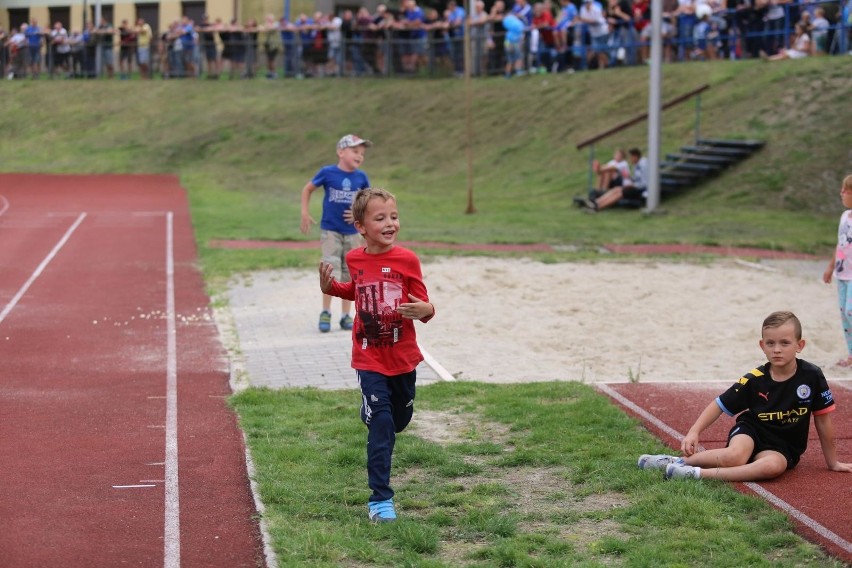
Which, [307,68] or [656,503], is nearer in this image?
[656,503]

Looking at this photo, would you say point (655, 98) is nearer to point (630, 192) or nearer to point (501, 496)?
point (630, 192)

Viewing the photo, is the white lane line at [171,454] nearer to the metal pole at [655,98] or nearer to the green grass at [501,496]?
the green grass at [501,496]

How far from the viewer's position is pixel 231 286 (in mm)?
15789

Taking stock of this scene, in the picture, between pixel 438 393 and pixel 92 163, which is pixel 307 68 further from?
pixel 438 393

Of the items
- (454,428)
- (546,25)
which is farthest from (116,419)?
(546,25)

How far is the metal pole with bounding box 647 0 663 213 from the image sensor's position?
941 inches

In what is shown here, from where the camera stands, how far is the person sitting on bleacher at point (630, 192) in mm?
25328

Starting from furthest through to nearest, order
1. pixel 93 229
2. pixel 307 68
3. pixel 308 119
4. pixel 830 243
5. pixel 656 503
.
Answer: pixel 307 68 → pixel 308 119 → pixel 93 229 → pixel 830 243 → pixel 656 503

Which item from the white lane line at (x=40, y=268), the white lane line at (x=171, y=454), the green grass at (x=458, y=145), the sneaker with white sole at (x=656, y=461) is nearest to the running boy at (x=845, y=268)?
the sneaker with white sole at (x=656, y=461)

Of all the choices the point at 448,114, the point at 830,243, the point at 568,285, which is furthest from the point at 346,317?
the point at 448,114

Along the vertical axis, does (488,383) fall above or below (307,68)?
below

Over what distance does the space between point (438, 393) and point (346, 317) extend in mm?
2992

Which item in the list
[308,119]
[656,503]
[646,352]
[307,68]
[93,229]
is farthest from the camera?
[307,68]

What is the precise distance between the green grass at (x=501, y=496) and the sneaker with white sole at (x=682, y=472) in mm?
74
